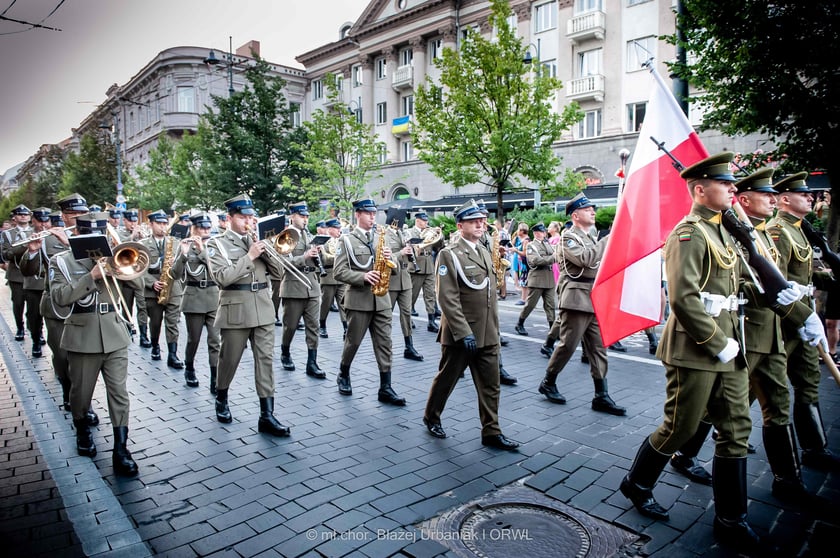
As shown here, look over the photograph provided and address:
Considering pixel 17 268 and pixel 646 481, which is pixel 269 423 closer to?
pixel 646 481

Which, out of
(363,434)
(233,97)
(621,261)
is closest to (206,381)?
(363,434)

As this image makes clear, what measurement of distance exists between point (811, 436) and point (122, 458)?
5.85 m

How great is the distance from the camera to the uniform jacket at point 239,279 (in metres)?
5.74

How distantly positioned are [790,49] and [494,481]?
8.15 metres

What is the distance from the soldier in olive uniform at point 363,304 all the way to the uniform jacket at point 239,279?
1.13 metres

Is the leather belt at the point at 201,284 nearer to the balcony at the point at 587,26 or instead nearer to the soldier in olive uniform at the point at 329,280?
the soldier in olive uniform at the point at 329,280

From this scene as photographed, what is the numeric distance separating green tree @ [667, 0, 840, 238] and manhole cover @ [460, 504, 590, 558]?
8.01m

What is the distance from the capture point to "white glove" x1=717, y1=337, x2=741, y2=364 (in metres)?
3.54

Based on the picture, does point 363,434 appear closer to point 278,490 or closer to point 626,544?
point 278,490

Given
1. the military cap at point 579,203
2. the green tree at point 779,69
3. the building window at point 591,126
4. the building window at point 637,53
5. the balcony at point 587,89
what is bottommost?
the military cap at point 579,203

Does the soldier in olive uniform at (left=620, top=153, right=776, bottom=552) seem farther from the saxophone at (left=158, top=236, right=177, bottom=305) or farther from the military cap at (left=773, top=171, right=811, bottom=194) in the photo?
the saxophone at (left=158, top=236, right=177, bottom=305)

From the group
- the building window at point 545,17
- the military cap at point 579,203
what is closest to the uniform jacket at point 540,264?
the military cap at point 579,203

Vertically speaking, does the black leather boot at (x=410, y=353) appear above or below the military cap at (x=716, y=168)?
below

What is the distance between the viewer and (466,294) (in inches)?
212
